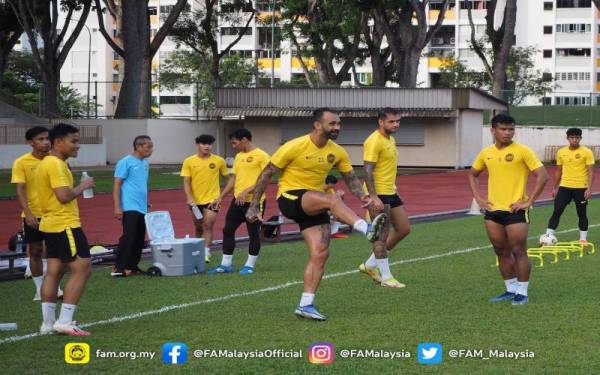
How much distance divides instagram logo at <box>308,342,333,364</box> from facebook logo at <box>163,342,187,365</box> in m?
0.97

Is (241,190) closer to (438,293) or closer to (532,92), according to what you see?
(438,293)

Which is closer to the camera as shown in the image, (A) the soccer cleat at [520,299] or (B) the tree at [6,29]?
(A) the soccer cleat at [520,299]

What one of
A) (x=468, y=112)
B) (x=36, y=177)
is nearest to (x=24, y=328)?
(x=36, y=177)

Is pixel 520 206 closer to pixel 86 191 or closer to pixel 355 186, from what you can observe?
pixel 355 186

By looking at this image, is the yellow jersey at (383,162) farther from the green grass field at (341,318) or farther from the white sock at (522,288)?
the white sock at (522,288)

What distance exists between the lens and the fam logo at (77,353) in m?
8.80

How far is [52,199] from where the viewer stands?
10.1 m

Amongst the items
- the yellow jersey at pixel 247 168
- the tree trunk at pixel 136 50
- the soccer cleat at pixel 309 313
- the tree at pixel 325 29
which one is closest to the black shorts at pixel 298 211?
the soccer cleat at pixel 309 313

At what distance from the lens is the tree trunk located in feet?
162

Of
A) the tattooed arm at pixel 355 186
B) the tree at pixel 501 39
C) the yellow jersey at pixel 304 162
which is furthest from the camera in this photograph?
the tree at pixel 501 39

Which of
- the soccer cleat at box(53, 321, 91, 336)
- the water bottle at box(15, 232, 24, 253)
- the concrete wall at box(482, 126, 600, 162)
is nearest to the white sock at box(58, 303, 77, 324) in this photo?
the soccer cleat at box(53, 321, 91, 336)

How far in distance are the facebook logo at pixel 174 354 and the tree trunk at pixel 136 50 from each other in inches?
1632

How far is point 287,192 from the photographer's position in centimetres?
1087

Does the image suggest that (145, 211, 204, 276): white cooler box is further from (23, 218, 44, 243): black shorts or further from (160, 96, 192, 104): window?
(160, 96, 192, 104): window
